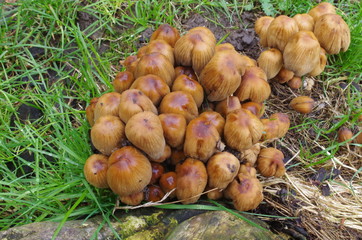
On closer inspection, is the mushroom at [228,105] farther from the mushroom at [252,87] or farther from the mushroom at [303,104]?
the mushroom at [303,104]

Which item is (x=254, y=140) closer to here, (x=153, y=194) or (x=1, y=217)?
(x=153, y=194)

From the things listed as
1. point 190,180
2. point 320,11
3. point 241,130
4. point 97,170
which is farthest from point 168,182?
point 320,11

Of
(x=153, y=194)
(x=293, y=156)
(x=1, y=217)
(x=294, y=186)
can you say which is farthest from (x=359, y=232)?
(x=1, y=217)

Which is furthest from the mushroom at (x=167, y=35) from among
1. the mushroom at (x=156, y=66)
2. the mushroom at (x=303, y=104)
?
the mushroom at (x=303, y=104)

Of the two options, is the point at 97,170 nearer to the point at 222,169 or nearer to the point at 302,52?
the point at 222,169

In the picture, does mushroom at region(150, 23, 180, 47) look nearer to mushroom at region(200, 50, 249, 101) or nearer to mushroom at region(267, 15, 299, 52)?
mushroom at region(200, 50, 249, 101)

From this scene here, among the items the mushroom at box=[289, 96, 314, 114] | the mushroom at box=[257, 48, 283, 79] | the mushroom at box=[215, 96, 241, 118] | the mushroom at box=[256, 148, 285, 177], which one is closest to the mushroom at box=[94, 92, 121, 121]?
the mushroom at box=[215, 96, 241, 118]
